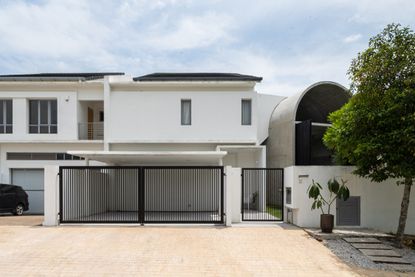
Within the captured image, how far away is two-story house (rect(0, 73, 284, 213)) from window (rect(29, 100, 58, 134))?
0.05 metres

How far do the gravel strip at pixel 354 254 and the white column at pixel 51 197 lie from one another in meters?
8.76

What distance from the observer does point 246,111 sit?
64.0 feet

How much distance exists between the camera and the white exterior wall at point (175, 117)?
19.2 metres

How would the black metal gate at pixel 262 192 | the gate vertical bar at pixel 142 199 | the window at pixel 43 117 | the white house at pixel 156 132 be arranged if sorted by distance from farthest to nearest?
1. the window at pixel 43 117
2. the white house at pixel 156 132
3. the black metal gate at pixel 262 192
4. the gate vertical bar at pixel 142 199

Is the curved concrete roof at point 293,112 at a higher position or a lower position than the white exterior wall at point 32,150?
higher

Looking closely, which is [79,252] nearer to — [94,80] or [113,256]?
[113,256]

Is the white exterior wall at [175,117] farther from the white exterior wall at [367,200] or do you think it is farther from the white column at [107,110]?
the white exterior wall at [367,200]

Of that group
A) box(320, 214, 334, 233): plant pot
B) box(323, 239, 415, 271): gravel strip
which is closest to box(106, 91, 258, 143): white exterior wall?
box(320, 214, 334, 233): plant pot

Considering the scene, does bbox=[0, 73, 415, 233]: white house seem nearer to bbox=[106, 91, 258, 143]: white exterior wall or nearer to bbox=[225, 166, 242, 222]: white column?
bbox=[106, 91, 258, 143]: white exterior wall

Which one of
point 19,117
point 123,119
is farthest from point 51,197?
point 19,117

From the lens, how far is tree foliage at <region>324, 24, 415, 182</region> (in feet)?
30.7

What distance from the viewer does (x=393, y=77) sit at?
965 centimetres

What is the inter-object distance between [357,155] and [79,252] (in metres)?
7.84

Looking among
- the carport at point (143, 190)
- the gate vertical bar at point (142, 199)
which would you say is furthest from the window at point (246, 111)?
the gate vertical bar at point (142, 199)
